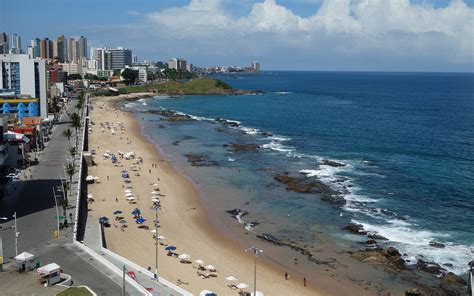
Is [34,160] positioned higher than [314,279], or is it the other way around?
[34,160]

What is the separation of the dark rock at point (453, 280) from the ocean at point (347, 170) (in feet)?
5.07

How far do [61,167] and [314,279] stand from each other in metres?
37.7

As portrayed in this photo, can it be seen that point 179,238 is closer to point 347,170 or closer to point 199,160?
point 199,160

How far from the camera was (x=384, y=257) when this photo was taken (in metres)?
41.3

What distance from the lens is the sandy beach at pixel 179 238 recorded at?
37125mm

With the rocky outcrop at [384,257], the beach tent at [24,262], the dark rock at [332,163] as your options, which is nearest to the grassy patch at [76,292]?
the beach tent at [24,262]

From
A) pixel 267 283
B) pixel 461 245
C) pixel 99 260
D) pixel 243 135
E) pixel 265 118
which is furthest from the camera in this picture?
pixel 265 118

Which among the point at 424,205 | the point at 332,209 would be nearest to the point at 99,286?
the point at 332,209

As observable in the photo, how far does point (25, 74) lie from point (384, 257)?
316 feet

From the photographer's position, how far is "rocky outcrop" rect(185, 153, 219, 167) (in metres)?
75.9

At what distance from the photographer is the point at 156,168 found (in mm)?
72750

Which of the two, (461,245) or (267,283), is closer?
(267,283)

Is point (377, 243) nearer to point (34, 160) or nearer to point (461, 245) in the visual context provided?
point (461, 245)

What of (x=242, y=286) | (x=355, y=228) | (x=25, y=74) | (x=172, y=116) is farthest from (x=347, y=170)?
(x=25, y=74)
